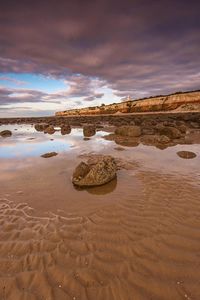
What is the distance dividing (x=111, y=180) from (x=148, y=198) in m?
1.46

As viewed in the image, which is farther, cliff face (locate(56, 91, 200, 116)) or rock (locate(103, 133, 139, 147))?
cliff face (locate(56, 91, 200, 116))

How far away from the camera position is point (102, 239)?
3.45 m

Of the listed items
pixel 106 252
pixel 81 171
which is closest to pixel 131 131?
pixel 81 171

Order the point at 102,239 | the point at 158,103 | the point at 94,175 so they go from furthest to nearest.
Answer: the point at 158,103 < the point at 94,175 < the point at 102,239

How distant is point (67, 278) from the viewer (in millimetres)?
2688

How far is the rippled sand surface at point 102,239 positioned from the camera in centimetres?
255

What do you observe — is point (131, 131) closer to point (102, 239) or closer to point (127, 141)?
point (127, 141)

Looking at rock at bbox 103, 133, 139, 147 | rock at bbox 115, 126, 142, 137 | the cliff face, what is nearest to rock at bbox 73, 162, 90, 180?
rock at bbox 103, 133, 139, 147

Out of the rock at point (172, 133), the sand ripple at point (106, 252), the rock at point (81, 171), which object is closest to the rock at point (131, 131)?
the rock at point (172, 133)

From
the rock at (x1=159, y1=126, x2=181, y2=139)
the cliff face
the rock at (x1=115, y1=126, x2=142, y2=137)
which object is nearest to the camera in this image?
the rock at (x1=159, y1=126, x2=181, y2=139)

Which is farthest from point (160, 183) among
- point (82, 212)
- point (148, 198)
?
point (82, 212)

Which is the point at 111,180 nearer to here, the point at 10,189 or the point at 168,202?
the point at 168,202

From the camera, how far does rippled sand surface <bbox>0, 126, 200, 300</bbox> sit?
100 inches

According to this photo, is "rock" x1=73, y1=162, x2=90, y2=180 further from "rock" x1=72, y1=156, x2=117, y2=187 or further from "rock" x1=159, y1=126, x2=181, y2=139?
"rock" x1=159, y1=126, x2=181, y2=139
